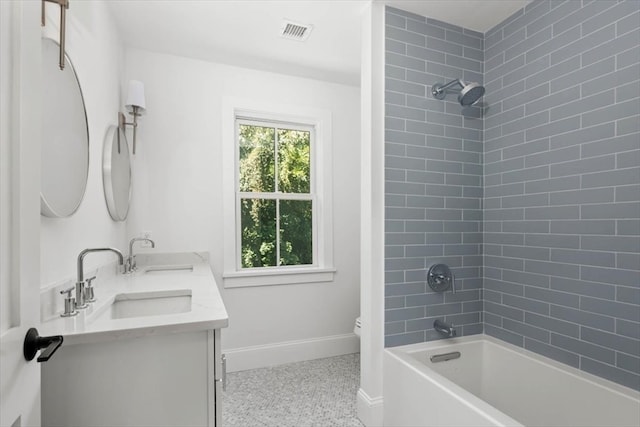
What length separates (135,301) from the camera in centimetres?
153

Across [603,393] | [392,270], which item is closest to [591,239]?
[603,393]

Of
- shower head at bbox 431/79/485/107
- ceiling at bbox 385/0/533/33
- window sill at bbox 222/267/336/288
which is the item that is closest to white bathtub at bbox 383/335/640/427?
window sill at bbox 222/267/336/288

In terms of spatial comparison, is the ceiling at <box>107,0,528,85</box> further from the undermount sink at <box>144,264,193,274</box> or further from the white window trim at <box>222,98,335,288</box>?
the undermount sink at <box>144,264,193,274</box>

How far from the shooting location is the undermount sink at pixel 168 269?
2.28 meters

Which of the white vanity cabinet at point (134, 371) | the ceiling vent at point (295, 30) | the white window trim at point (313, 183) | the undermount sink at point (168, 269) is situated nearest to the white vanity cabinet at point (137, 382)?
the white vanity cabinet at point (134, 371)

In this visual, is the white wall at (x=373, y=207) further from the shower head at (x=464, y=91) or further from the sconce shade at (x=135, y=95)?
the sconce shade at (x=135, y=95)

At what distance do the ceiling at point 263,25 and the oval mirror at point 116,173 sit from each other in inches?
29.3

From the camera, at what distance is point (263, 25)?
2.19m

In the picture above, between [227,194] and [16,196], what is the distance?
203 centimetres

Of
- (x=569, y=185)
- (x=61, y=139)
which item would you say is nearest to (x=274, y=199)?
(x=61, y=139)

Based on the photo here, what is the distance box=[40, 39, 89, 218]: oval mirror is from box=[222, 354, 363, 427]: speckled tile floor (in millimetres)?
1548

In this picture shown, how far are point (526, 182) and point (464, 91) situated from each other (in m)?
0.66

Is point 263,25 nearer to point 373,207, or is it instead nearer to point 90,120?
point 90,120

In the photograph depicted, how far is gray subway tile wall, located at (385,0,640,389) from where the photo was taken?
1.53 m
